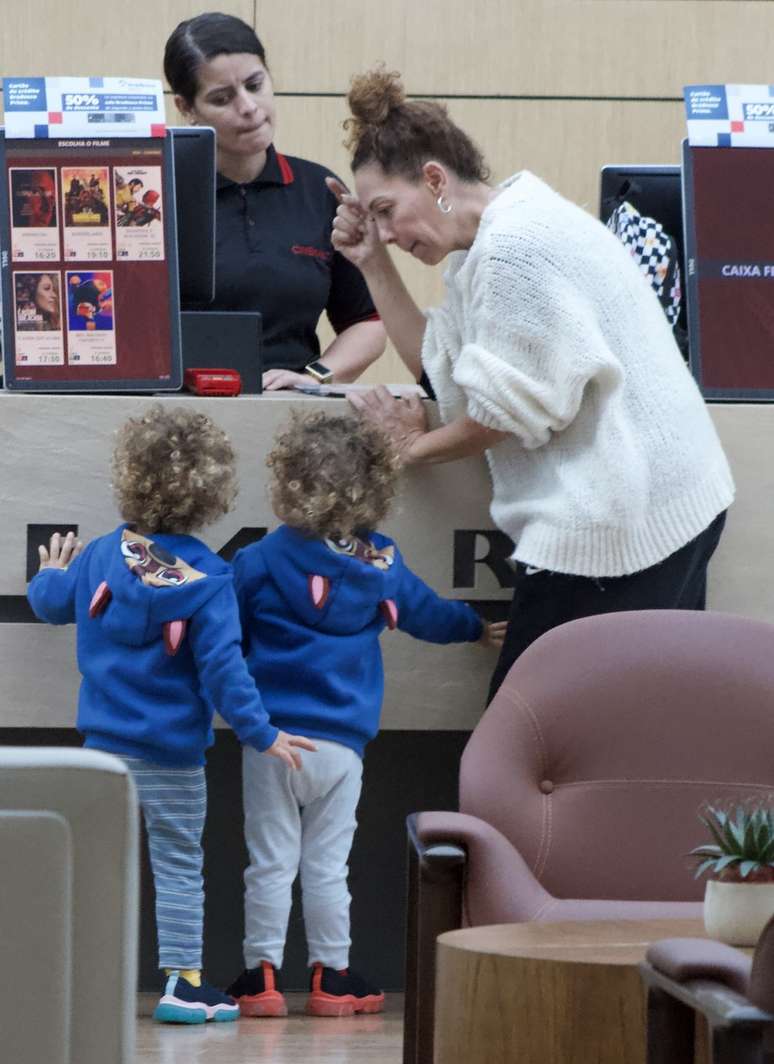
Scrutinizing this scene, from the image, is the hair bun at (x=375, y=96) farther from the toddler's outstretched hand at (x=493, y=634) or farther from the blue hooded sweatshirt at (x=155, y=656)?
the toddler's outstretched hand at (x=493, y=634)

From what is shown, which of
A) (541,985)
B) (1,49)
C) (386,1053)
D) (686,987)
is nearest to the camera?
(686,987)

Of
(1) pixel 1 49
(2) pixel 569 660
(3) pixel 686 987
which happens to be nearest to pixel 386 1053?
(2) pixel 569 660

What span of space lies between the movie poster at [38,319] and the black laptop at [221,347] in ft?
0.76

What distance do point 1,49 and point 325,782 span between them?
124 inches

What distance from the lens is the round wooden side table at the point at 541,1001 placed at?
1.96 meters

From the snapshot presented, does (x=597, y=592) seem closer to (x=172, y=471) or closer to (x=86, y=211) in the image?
(x=172, y=471)

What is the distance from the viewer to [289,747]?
10.3 ft

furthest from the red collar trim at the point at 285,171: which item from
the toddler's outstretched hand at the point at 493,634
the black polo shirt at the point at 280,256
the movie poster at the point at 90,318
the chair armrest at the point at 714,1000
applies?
the chair armrest at the point at 714,1000

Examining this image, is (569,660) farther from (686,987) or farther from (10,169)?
(10,169)

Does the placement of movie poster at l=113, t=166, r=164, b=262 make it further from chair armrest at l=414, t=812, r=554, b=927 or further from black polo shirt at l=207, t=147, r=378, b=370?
chair armrest at l=414, t=812, r=554, b=927

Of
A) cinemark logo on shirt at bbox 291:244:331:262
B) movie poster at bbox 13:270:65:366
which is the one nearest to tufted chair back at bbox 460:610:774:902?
movie poster at bbox 13:270:65:366

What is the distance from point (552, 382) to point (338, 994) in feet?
3.83

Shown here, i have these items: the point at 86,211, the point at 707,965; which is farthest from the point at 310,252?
the point at 707,965

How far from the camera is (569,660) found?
2.71 metres
